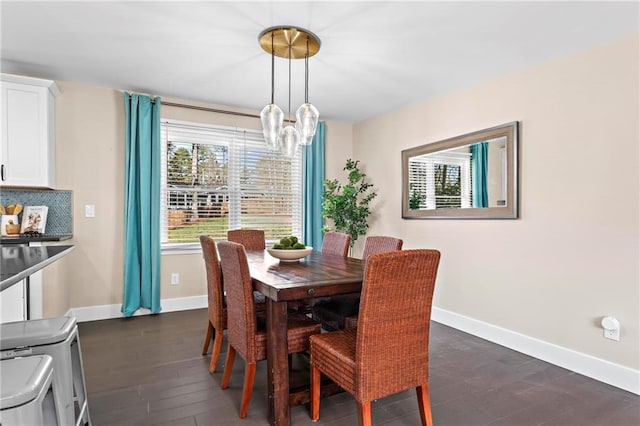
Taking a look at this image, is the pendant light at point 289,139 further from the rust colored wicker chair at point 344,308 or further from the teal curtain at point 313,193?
the teal curtain at point 313,193

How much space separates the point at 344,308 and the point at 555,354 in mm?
1751

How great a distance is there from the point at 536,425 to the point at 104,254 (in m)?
4.02

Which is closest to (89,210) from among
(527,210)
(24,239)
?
(24,239)

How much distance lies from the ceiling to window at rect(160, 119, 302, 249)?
2.33ft

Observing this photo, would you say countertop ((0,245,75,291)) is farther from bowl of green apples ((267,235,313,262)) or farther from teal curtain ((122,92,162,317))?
teal curtain ((122,92,162,317))

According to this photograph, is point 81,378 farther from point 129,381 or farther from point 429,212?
point 429,212

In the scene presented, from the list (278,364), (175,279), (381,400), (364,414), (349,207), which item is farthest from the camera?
(349,207)

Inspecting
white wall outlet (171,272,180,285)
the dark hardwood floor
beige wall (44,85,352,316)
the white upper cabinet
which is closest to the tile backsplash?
beige wall (44,85,352,316)

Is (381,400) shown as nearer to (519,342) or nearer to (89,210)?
(519,342)

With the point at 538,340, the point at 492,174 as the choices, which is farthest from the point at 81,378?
the point at 492,174

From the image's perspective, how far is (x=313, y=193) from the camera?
16.0 feet

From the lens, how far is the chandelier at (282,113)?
256cm

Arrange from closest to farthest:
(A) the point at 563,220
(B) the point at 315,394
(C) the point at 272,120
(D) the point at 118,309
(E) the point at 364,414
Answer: (E) the point at 364,414 → (B) the point at 315,394 → (C) the point at 272,120 → (A) the point at 563,220 → (D) the point at 118,309

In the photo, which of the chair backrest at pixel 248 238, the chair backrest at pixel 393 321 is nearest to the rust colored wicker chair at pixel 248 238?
the chair backrest at pixel 248 238
